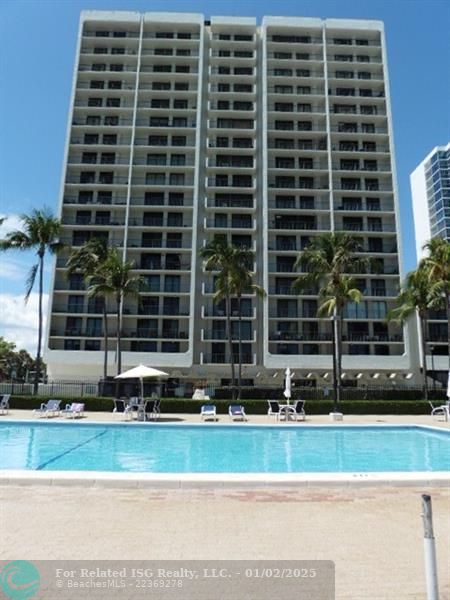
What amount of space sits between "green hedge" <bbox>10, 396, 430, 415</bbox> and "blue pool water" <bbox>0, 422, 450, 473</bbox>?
5561mm

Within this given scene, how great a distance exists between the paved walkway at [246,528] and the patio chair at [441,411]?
18534 millimetres

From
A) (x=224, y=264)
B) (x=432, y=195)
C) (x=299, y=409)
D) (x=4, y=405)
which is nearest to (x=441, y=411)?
(x=299, y=409)

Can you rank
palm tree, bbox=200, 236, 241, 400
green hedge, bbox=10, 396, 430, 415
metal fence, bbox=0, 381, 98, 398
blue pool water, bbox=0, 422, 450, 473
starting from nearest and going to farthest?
blue pool water, bbox=0, 422, 450, 473, green hedge, bbox=10, 396, 430, 415, palm tree, bbox=200, 236, 241, 400, metal fence, bbox=0, 381, 98, 398

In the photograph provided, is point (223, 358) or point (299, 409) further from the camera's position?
point (223, 358)

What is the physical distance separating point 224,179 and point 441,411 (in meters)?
32.8

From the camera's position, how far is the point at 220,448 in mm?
15625

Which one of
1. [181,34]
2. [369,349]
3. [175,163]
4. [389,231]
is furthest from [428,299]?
[181,34]

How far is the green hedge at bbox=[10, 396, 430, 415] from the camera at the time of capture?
25.8 metres

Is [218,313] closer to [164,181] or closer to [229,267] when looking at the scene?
[229,267]

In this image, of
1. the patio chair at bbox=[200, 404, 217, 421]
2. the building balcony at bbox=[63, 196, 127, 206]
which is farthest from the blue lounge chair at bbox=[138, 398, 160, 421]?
the building balcony at bbox=[63, 196, 127, 206]

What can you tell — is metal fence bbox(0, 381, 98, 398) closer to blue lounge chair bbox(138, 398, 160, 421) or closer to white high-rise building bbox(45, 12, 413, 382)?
white high-rise building bbox(45, 12, 413, 382)

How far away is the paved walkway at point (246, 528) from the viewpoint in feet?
15.0

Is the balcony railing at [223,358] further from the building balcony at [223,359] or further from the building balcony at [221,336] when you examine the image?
the building balcony at [221,336]

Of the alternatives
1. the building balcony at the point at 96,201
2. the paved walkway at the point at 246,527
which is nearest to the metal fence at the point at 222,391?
the building balcony at the point at 96,201
